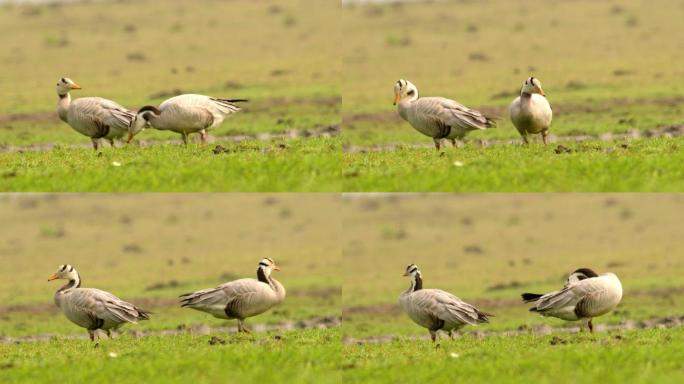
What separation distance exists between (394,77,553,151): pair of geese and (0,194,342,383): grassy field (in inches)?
169

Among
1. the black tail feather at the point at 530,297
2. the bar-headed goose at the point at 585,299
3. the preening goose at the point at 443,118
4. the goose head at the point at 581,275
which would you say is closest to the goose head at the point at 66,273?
the preening goose at the point at 443,118

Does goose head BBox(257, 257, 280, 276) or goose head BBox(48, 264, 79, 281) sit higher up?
goose head BBox(257, 257, 280, 276)

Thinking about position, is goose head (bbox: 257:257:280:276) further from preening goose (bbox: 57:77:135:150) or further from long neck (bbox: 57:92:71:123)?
long neck (bbox: 57:92:71:123)

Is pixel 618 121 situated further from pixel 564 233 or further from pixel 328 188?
pixel 328 188

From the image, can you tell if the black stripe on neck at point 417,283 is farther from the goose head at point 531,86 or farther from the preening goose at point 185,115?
→ the preening goose at point 185,115

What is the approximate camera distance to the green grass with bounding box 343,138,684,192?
72.4ft

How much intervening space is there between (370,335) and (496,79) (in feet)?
60.5

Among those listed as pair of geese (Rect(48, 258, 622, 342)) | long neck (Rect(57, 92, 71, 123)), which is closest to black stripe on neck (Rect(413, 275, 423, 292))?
pair of geese (Rect(48, 258, 622, 342))

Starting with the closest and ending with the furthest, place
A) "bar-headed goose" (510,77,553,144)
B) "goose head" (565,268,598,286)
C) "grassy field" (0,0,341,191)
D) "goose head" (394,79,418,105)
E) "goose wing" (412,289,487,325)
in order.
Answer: "goose wing" (412,289,487,325), "goose head" (565,268,598,286), "grassy field" (0,0,341,191), "bar-headed goose" (510,77,553,144), "goose head" (394,79,418,105)

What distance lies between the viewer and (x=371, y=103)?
1524 inches

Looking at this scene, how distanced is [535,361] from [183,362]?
457cm

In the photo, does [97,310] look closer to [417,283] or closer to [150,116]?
[150,116]

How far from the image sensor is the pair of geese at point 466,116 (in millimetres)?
24391

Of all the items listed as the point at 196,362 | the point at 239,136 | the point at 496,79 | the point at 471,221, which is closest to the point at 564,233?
the point at 471,221
